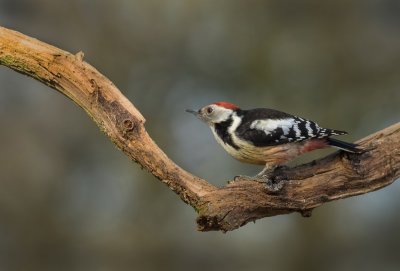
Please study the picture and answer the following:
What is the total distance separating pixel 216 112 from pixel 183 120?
16.7 ft

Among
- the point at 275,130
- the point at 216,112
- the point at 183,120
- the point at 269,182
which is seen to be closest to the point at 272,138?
the point at 275,130

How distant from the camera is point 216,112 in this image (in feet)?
20.1

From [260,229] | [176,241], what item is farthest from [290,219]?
[176,241]

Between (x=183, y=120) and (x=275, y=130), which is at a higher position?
(x=183, y=120)

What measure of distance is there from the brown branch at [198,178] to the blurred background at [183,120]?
5.60 m

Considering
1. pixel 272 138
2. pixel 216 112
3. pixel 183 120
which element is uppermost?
pixel 183 120

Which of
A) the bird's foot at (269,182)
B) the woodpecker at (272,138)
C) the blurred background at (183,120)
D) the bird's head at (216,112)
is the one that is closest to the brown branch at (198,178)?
the bird's foot at (269,182)

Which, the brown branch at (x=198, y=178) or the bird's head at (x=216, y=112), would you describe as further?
the bird's head at (x=216, y=112)

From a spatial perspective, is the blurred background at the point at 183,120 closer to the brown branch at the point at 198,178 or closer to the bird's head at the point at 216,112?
the bird's head at the point at 216,112

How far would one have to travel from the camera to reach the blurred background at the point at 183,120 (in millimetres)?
11203

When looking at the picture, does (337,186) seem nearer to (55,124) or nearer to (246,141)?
(246,141)

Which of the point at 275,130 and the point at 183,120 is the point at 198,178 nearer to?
the point at 275,130

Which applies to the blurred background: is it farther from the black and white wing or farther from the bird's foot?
the bird's foot

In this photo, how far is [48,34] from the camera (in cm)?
1252
